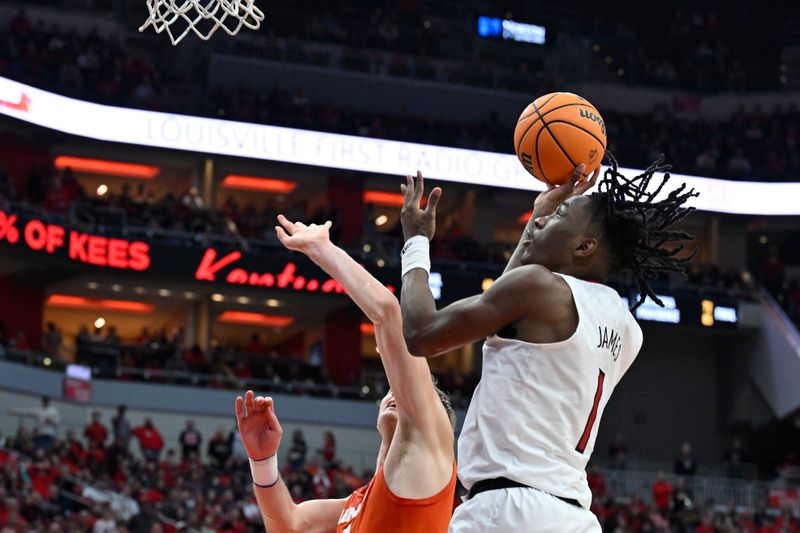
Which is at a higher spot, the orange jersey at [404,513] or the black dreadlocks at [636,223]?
the black dreadlocks at [636,223]

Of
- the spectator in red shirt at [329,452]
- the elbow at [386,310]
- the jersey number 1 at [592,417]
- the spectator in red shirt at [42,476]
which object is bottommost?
the spectator in red shirt at [329,452]

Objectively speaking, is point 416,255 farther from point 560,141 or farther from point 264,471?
point 264,471

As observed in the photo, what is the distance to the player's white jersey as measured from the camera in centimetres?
396

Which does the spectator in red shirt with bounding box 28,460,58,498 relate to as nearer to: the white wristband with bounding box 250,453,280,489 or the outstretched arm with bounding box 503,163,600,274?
the white wristband with bounding box 250,453,280,489

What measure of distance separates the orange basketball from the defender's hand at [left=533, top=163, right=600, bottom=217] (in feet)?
0.09

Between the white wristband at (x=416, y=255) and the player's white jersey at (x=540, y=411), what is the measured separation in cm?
31

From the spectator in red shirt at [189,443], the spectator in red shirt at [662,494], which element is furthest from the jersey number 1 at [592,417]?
the spectator in red shirt at [662,494]

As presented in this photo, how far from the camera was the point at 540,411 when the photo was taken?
3.99 meters

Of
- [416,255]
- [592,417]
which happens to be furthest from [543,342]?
[416,255]

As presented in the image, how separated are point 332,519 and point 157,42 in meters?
29.1

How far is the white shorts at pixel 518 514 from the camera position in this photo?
153 inches

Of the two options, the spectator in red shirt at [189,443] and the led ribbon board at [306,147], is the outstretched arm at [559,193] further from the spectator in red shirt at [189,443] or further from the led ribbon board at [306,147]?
the led ribbon board at [306,147]

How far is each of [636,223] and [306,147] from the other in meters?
25.8

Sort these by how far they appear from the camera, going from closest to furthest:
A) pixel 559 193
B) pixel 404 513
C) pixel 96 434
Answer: pixel 404 513 < pixel 559 193 < pixel 96 434
